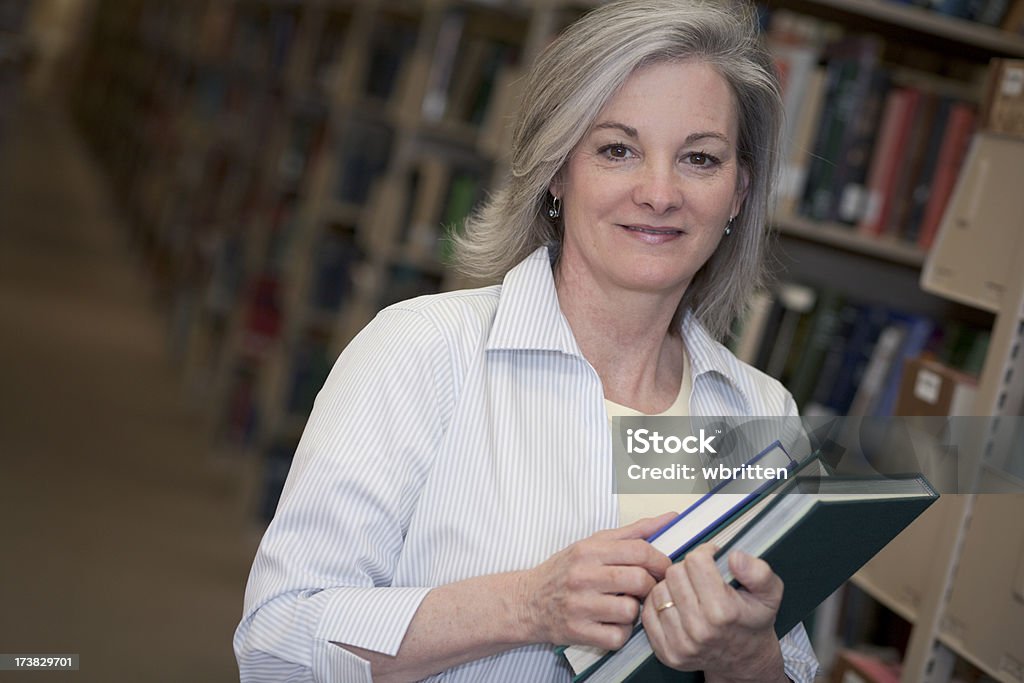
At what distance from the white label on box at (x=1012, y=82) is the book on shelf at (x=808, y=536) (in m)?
1.29

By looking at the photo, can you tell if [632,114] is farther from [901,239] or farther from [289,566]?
[901,239]

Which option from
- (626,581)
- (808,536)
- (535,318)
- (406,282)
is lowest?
(406,282)

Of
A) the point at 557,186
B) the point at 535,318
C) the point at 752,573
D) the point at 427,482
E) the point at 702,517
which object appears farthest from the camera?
the point at 557,186

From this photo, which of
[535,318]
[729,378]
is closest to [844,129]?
[729,378]

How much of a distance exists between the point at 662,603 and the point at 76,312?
24.2 ft

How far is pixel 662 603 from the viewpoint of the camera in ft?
4.19

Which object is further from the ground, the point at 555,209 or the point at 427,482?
the point at 555,209

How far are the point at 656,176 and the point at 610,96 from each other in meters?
0.13

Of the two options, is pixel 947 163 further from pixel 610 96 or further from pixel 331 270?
pixel 331 270

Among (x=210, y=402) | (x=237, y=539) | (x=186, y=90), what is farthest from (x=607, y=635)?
(x=186, y=90)

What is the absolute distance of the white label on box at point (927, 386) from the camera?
2.40m

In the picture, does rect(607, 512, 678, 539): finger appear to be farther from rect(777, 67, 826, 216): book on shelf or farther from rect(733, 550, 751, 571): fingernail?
rect(777, 67, 826, 216): book on shelf

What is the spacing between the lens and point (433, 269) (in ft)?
13.0

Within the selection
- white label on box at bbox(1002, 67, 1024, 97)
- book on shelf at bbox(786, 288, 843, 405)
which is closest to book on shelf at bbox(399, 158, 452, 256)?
book on shelf at bbox(786, 288, 843, 405)
